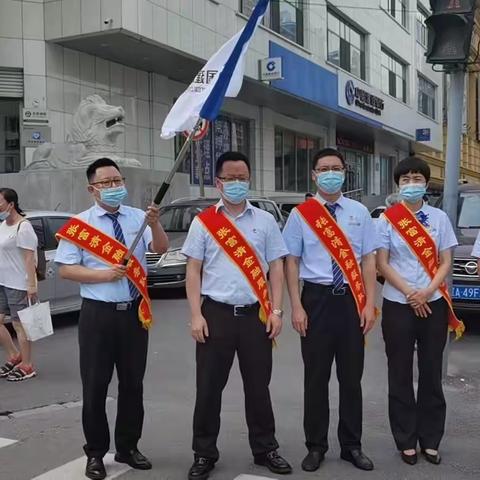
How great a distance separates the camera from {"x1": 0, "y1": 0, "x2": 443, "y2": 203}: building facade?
61.9ft

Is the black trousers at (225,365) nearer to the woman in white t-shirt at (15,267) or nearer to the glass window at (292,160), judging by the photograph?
the woman in white t-shirt at (15,267)

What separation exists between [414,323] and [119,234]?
6.58 feet

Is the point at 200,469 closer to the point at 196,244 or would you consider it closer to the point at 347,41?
the point at 196,244

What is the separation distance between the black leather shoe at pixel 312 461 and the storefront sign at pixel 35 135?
50.8ft

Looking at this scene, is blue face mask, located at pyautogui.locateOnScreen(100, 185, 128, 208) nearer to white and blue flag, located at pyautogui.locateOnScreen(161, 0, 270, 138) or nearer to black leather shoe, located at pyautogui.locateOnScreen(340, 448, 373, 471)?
white and blue flag, located at pyautogui.locateOnScreen(161, 0, 270, 138)

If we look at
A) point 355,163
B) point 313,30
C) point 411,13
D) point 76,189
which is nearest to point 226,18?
point 313,30

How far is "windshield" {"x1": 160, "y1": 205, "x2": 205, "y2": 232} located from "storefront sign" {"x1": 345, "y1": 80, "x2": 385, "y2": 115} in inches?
714

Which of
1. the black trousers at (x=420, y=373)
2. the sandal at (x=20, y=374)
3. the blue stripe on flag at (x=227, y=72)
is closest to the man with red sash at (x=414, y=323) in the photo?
the black trousers at (x=420, y=373)

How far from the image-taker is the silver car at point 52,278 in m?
9.01

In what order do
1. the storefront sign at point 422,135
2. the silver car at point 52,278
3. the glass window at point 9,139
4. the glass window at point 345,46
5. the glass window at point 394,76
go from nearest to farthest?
the silver car at point 52,278, the glass window at point 9,139, the glass window at point 345,46, the glass window at point 394,76, the storefront sign at point 422,135

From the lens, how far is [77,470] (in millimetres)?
4363

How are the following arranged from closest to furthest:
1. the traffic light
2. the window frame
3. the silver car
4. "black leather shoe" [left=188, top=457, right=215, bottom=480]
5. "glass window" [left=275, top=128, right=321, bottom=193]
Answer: "black leather shoe" [left=188, top=457, right=215, bottom=480] → the traffic light → the silver car → "glass window" [left=275, top=128, right=321, bottom=193] → the window frame

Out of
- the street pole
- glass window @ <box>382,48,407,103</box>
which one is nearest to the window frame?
glass window @ <box>382,48,407,103</box>

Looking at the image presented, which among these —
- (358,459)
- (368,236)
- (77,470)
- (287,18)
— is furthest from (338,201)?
(287,18)
